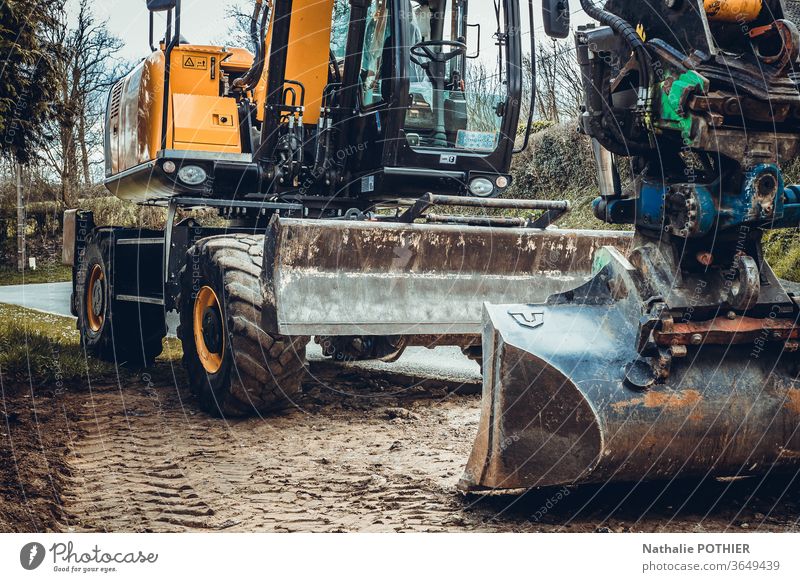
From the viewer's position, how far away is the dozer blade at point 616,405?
2.90 m

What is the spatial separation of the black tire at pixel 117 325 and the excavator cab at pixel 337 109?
3.36 ft

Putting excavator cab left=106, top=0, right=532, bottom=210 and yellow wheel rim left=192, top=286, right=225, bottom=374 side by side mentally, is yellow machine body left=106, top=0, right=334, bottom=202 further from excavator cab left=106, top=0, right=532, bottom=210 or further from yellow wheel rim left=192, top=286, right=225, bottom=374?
yellow wheel rim left=192, top=286, right=225, bottom=374

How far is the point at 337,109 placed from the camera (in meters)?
5.37

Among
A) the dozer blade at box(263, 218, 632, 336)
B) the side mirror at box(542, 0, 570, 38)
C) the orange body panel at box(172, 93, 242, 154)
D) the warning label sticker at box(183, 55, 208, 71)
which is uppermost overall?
the warning label sticker at box(183, 55, 208, 71)

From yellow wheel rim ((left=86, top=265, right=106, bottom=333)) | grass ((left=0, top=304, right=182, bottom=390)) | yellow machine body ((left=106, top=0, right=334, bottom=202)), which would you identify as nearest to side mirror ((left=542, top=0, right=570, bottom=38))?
yellow machine body ((left=106, top=0, right=334, bottom=202))

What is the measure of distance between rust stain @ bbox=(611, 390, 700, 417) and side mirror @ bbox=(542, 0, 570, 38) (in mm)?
1457

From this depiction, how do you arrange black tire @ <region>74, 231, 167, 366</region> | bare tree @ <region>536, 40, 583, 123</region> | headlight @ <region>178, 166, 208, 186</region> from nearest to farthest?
1. headlight @ <region>178, 166, 208, 186</region>
2. black tire @ <region>74, 231, 167, 366</region>
3. bare tree @ <region>536, 40, 583, 123</region>

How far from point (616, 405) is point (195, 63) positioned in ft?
12.6

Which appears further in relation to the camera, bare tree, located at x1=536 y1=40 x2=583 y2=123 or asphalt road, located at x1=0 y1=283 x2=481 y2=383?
bare tree, located at x1=536 y1=40 x2=583 y2=123

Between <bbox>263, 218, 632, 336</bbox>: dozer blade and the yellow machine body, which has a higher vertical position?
the yellow machine body

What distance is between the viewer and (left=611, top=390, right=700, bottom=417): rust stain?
2.91 m

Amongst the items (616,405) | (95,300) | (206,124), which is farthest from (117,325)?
(616,405)
